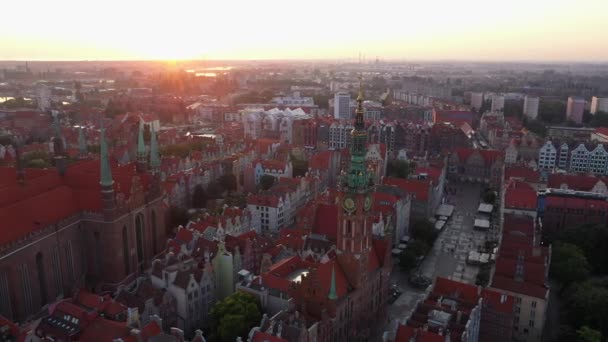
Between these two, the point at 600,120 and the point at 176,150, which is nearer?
the point at 176,150

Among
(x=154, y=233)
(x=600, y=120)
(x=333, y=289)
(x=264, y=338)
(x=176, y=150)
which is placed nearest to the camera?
(x=264, y=338)

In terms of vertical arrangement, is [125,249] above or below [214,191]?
above

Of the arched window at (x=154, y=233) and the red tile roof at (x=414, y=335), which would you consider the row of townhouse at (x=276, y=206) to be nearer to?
the arched window at (x=154, y=233)

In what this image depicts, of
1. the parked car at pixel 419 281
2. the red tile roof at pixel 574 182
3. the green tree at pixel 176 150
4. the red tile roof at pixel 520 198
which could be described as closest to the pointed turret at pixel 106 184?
the parked car at pixel 419 281

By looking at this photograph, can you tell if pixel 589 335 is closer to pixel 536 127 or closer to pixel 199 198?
pixel 199 198

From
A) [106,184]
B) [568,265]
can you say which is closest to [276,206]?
[106,184]

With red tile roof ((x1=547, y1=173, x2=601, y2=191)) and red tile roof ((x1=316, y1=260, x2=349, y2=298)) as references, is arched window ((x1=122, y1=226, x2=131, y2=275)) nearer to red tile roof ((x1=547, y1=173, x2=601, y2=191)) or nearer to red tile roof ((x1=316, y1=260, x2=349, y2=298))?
red tile roof ((x1=316, y1=260, x2=349, y2=298))

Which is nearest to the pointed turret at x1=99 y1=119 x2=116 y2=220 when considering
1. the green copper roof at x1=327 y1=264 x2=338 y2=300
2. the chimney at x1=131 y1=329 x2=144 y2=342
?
the chimney at x1=131 y1=329 x2=144 y2=342

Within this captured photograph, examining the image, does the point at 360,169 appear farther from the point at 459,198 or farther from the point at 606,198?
the point at 459,198
